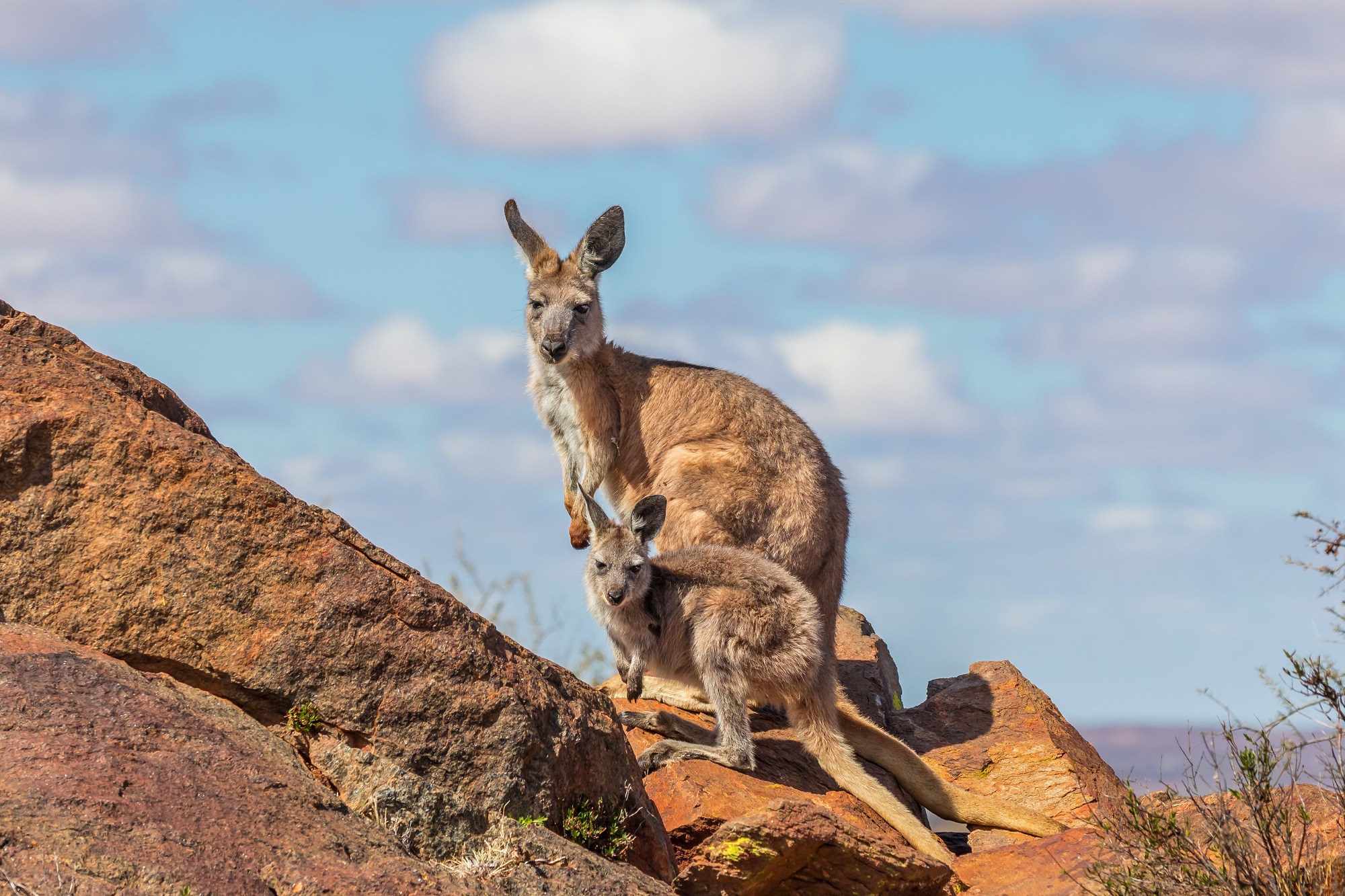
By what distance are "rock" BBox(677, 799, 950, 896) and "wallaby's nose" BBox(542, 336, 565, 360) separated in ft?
14.2

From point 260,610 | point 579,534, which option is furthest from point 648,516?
point 260,610

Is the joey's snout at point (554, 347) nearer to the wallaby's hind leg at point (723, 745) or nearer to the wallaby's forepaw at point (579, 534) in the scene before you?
the wallaby's forepaw at point (579, 534)

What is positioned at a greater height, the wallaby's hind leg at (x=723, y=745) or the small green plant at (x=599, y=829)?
the wallaby's hind leg at (x=723, y=745)

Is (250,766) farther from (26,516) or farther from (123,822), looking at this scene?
(26,516)

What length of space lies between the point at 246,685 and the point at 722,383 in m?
4.94

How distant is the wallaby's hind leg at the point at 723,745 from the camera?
715 centimetres

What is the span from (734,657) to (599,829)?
191 cm

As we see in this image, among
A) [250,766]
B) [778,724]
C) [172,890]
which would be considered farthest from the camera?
[778,724]

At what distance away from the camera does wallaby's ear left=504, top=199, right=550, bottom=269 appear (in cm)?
1041

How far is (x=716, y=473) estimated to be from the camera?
29.1ft

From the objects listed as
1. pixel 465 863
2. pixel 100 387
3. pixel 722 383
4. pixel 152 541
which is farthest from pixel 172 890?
pixel 722 383

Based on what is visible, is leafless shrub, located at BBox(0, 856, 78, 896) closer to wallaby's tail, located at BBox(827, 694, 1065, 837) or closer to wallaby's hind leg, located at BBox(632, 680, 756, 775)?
wallaby's hind leg, located at BBox(632, 680, 756, 775)

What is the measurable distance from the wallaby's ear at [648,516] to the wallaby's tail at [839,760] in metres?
1.38

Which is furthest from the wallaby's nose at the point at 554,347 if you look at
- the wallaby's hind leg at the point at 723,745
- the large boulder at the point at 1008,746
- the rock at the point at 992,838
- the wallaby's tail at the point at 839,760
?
the rock at the point at 992,838
